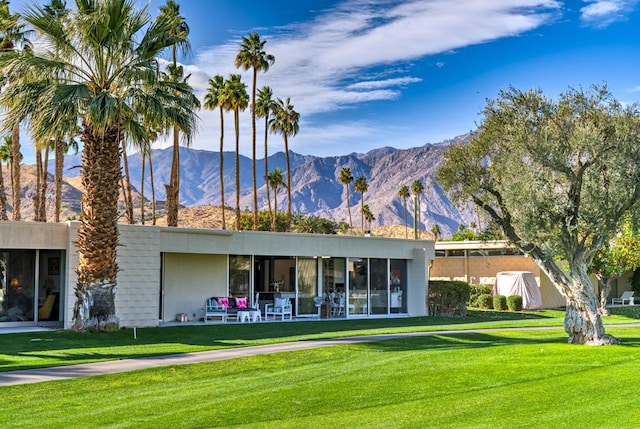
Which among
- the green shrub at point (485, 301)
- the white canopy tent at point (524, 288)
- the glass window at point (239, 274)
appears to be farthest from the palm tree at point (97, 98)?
the white canopy tent at point (524, 288)

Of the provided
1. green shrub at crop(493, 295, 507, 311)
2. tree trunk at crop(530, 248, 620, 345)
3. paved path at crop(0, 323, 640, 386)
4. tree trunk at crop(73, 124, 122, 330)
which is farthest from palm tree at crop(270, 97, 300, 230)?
tree trunk at crop(530, 248, 620, 345)

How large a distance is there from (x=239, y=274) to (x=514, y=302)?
16731 mm

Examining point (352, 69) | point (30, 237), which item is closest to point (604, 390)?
point (30, 237)

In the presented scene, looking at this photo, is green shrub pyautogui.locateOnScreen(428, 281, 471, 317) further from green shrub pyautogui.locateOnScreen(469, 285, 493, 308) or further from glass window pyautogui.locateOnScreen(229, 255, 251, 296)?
glass window pyautogui.locateOnScreen(229, 255, 251, 296)

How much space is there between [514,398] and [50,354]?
9.15 meters

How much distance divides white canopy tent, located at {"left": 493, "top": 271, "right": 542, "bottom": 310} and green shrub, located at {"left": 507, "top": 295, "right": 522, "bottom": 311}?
72 cm

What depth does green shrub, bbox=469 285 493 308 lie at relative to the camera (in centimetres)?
3662

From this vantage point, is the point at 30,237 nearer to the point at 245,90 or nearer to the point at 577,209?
the point at 577,209

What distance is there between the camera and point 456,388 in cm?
1141

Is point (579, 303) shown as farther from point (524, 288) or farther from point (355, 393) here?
point (524, 288)

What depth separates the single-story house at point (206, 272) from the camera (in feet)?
63.0

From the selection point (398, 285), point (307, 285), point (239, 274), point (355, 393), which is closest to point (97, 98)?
point (239, 274)

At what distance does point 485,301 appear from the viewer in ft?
119

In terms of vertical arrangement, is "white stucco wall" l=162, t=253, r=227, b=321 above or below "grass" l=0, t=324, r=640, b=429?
above
